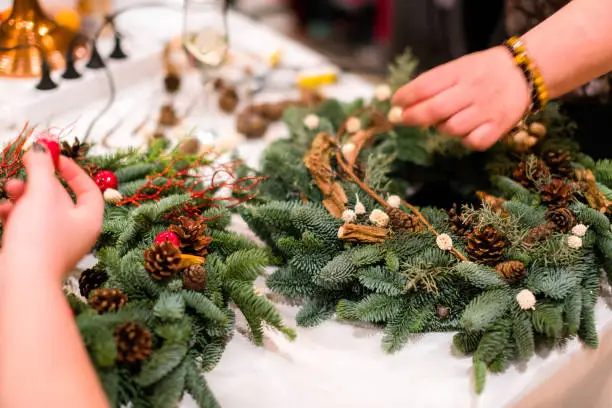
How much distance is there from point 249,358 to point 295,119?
489 millimetres

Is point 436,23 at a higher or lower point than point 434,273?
lower

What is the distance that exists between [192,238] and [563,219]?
0.48 metres

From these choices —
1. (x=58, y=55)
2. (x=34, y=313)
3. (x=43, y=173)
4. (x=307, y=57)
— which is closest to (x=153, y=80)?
(x=58, y=55)

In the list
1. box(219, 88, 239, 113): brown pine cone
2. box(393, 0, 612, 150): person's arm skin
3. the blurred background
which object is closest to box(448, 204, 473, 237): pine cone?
box(393, 0, 612, 150): person's arm skin

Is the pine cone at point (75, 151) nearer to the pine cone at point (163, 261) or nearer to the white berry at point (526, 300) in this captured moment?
the pine cone at point (163, 261)

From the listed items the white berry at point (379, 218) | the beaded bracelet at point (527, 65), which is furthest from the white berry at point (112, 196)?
the beaded bracelet at point (527, 65)

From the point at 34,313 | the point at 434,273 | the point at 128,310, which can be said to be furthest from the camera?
the point at 434,273

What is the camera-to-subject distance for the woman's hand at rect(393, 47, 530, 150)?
0.81 meters

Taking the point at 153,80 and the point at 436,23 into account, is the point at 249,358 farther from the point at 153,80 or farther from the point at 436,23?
the point at 436,23

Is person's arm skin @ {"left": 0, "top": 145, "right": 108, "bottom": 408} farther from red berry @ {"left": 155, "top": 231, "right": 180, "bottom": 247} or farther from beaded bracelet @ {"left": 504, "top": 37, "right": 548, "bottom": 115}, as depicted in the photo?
beaded bracelet @ {"left": 504, "top": 37, "right": 548, "bottom": 115}

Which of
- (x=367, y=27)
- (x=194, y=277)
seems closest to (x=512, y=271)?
(x=194, y=277)

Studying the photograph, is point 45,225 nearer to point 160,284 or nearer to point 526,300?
point 160,284

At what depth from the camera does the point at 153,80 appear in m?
1.43

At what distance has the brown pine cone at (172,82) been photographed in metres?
1.38
